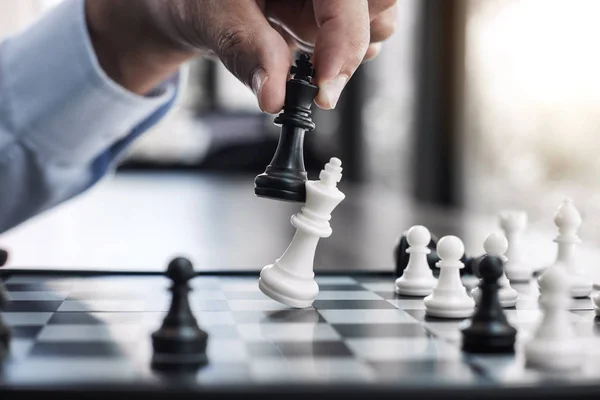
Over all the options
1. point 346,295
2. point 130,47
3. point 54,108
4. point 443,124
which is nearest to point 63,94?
point 54,108

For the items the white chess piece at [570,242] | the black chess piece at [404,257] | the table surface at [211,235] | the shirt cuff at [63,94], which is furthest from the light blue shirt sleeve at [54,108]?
the white chess piece at [570,242]

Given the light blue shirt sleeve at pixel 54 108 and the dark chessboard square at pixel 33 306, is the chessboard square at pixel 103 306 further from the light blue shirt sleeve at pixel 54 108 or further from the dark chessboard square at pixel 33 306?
the light blue shirt sleeve at pixel 54 108

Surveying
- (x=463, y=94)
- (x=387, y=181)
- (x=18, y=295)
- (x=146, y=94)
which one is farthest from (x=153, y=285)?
(x=387, y=181)

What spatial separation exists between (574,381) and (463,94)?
6.18 metres

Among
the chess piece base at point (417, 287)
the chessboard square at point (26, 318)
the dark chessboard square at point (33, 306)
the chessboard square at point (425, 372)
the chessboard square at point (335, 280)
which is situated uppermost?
the chess piece base at point (417, 287)

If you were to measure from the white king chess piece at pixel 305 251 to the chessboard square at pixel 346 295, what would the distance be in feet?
0.26

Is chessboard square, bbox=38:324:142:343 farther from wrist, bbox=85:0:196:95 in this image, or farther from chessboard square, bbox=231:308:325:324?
wrist, bbox=85:0:196:95

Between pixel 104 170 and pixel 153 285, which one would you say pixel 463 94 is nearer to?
pixel 104 170

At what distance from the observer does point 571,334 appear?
76cm

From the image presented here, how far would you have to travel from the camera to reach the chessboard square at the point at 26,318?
89cm

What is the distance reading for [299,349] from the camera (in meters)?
0.78

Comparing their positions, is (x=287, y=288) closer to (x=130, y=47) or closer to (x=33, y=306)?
(x=33, y=306)

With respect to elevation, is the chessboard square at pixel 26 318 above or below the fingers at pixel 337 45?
below

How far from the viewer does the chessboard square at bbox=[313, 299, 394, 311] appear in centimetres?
104
